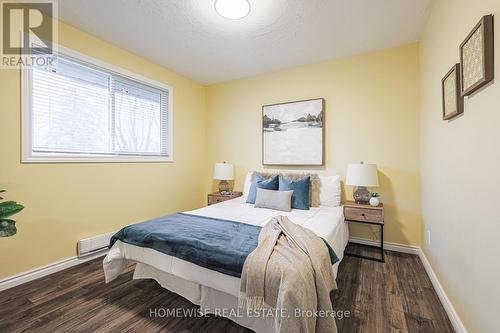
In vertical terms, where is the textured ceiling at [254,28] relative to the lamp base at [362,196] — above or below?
above

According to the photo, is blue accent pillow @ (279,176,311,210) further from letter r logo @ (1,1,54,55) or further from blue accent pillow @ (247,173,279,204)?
letter r logo @ (1,1,54,55)

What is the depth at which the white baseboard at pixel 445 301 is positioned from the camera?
1.49 m

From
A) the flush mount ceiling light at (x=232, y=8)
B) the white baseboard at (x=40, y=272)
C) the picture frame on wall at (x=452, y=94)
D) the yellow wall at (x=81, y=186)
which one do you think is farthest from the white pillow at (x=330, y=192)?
the white baseboard at (x=40, y=272)

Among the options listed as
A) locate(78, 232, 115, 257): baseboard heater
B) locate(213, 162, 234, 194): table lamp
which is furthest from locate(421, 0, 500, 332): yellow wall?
locate(78, 232, 115, 257): baseboard heater

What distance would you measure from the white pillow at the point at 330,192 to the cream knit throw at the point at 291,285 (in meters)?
1.49

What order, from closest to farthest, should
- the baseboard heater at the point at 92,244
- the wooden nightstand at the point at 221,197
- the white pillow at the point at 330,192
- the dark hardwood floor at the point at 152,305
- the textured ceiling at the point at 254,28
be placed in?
the dark hardwood floor at the point at 152,305, the textured ceiling at the point at 254,28, the baseboard heater at the point at 92,244, the white pillow at the point at 330,192, the wooden nightstand at the point at 221,197

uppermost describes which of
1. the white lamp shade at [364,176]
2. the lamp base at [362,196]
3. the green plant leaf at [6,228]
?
the white lamp shade at [364,176]

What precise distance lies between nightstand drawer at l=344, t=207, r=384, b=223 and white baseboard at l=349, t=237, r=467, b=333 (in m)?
0.58

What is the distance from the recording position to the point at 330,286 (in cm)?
151

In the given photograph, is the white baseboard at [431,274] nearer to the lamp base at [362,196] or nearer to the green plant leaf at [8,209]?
the lamp base at [362,196]

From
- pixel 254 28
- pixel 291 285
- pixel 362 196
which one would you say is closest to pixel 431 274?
pixel 362 196

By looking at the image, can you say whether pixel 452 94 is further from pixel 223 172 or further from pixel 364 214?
pixel 223 172

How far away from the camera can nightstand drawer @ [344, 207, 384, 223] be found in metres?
2.54

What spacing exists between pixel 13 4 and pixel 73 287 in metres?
2.65
